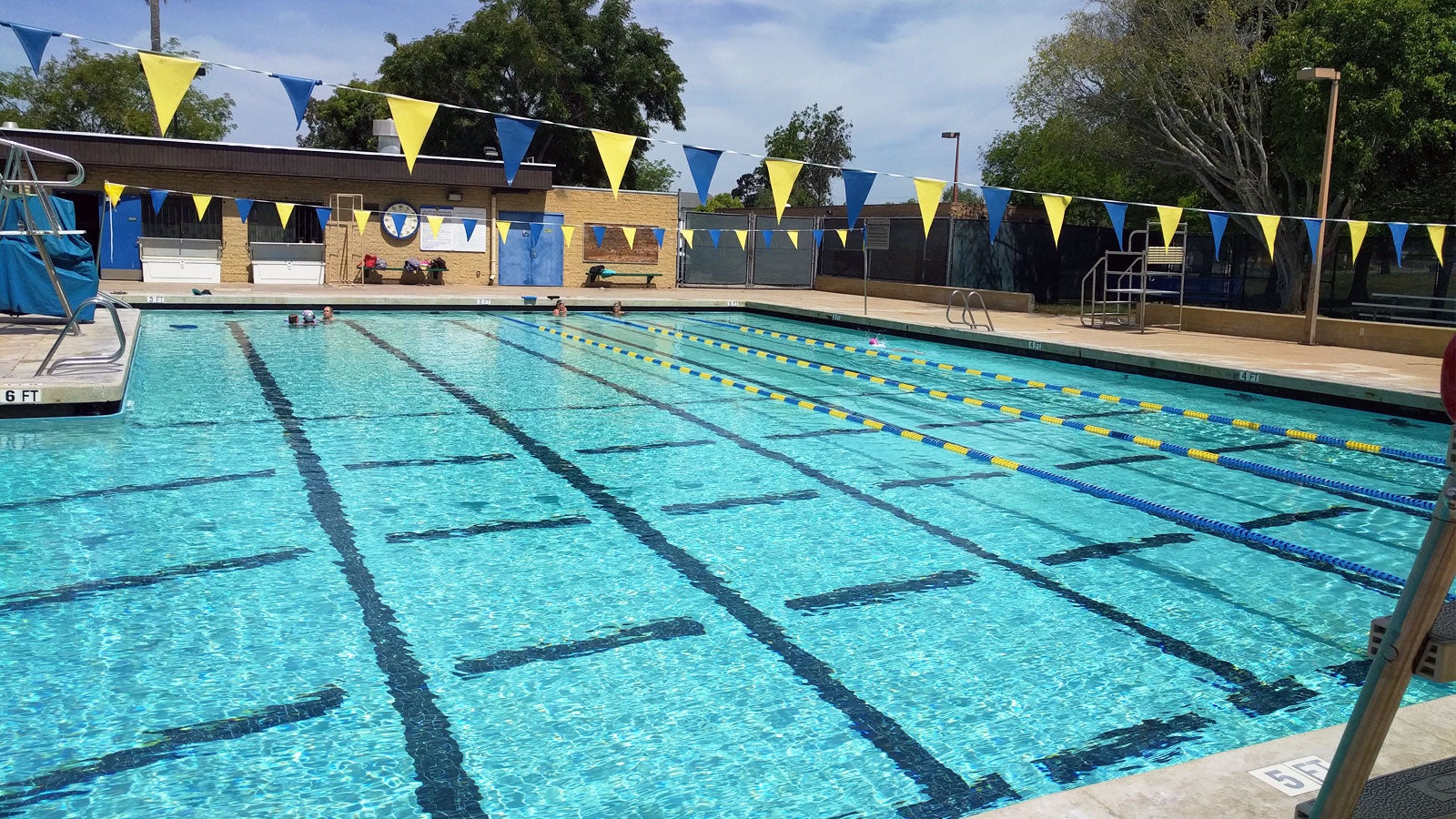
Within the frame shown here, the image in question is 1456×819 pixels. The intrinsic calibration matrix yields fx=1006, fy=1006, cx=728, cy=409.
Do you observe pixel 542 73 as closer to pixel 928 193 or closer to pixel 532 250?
pixel 532 250

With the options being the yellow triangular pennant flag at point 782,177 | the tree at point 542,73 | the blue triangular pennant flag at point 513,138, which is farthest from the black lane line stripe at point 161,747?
the tree at point 542,73

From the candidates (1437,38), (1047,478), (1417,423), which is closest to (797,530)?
(1047,478)

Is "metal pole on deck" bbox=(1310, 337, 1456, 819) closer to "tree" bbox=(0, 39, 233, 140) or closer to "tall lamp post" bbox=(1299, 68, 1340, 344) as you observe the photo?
"tall lamp post" bbox=(1299, 68, 1340, 344)

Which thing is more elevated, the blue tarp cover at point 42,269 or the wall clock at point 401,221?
the wall clock at point 401,221

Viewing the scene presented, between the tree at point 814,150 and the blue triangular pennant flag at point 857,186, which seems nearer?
the blue triangular pennant flag at point 857,186

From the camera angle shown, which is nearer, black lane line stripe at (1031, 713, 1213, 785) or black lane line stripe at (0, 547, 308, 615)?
black lane line stripe at (1031, 713, 1213, 785)

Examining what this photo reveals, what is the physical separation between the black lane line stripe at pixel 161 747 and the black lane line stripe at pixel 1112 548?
399 centimetres

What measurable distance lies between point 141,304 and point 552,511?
14.5 metres

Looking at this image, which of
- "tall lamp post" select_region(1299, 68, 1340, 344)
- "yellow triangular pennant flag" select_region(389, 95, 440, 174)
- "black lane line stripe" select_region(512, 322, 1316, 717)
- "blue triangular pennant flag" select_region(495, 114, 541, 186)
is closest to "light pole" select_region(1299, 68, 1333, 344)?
"tall lamp post" select_region(1299, 68, 1340, 344)

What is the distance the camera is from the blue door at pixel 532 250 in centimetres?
2505

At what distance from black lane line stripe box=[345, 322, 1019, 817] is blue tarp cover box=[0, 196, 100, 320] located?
6915 millimetres

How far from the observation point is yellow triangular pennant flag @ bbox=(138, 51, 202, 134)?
7.77 m

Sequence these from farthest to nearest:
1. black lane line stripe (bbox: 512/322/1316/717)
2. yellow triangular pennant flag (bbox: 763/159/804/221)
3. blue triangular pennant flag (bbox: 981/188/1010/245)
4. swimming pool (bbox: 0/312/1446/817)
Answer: blue triangular pennant flag (bbox: 981/188/1010/245) < yellow triangular pennant flag (bbox: 763/159/804/221) < black lane line stripe (bbox: 512/322/1316/717) < swimming pool (bbox: 0/312/1446/817)

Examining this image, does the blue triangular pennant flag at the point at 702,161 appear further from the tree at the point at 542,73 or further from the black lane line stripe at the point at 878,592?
the tree at the point at 542,73
